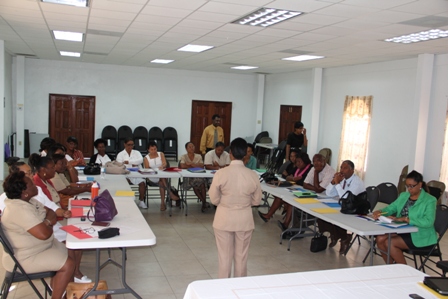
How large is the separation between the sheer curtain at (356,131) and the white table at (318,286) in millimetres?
7655

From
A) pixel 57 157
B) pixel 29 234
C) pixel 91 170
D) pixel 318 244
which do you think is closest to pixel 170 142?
pixel 91 170

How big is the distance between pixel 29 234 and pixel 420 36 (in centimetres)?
601

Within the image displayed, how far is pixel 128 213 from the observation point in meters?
4.33

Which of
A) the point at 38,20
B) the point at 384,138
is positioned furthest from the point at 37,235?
the point at 384,138

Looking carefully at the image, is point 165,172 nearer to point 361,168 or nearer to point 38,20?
point 38,20

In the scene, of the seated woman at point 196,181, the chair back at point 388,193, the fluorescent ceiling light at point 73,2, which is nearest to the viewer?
the fluorescent ceiling light at point 73,2

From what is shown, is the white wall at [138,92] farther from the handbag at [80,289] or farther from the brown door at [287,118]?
the handbag at [80,289]

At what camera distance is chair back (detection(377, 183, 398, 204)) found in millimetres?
5938

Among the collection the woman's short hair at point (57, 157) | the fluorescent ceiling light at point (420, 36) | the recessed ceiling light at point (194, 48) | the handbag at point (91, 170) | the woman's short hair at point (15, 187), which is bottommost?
the handbag at point (91, 170)

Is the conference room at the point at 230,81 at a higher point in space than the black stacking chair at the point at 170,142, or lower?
higher

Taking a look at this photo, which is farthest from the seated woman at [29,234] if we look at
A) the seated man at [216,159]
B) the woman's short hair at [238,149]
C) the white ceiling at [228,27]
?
the seated man at [216,159]

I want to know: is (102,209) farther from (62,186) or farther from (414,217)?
(414,217)

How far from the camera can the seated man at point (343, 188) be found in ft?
18.3

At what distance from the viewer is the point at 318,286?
2.75 meters
